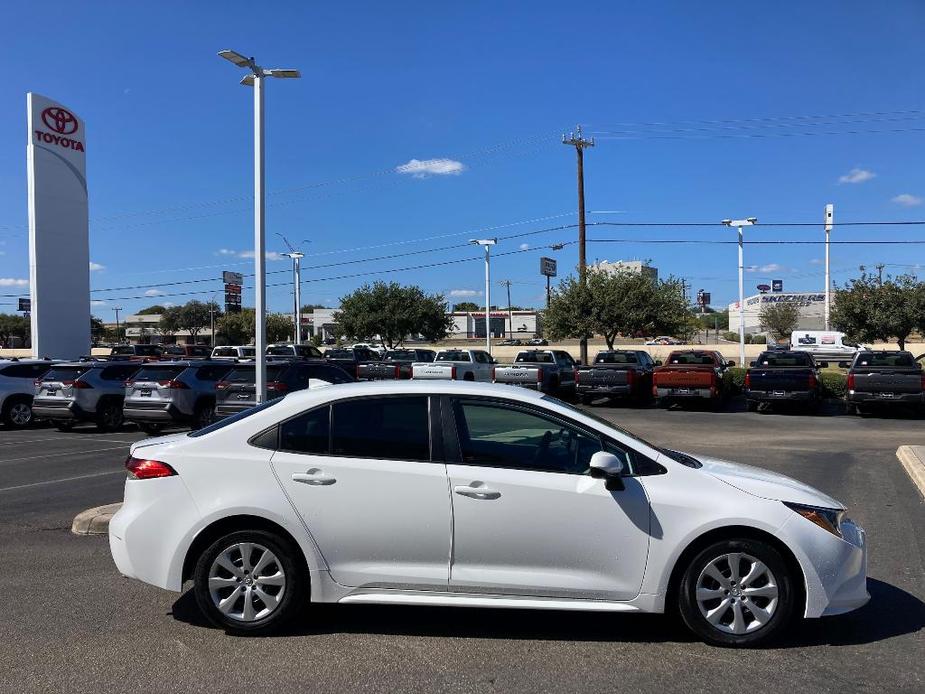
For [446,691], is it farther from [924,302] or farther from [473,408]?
[924,302]

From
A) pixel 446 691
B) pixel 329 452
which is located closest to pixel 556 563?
pixel 446 691

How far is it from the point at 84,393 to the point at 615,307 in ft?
75.2

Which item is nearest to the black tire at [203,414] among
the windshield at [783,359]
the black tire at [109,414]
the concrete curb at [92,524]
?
the black tire at [109,414]

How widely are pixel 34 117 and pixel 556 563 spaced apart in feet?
108

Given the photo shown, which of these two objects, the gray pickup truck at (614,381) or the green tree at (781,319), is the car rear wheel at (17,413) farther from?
the green tree at (781,319)

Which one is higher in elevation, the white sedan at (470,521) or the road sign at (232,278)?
the road sign at (232,278)

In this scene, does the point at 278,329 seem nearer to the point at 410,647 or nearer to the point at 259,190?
the point at 259,190

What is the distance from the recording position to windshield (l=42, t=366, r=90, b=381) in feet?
59.2

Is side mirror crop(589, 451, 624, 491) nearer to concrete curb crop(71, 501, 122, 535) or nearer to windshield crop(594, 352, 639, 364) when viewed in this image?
concrete curb crop(71, 501, 122, 535)

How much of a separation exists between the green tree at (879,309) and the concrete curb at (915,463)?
22.7m

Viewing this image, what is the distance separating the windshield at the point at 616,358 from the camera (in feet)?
82.8

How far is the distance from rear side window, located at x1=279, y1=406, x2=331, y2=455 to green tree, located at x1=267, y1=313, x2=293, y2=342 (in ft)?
297

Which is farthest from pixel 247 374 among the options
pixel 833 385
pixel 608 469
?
pixel 833 385

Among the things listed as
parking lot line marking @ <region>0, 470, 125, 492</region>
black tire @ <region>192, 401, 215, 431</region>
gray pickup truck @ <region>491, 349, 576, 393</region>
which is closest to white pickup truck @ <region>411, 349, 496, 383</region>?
gray pickup truck @ <region>491, 349, 576, 393</region>
